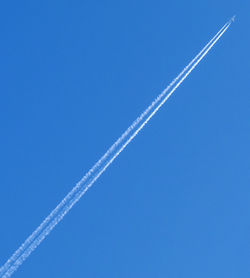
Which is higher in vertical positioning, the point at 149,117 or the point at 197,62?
the point at 197,62

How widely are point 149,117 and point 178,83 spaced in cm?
227

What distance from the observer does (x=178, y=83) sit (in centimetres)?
2245

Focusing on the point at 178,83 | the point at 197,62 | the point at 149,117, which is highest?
the point at 197,62

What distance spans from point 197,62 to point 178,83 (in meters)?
1.59

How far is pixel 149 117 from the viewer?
71.3 feet

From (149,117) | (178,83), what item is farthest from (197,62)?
(149,117)

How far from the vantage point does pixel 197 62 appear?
909 inches

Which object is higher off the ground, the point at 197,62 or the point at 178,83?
the point at 197,62

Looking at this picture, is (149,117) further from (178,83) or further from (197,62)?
(197,62)
